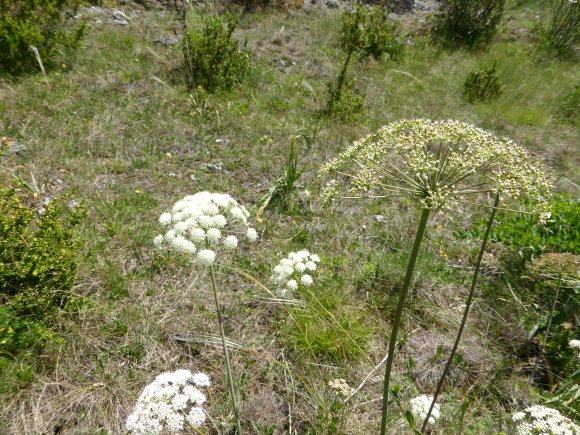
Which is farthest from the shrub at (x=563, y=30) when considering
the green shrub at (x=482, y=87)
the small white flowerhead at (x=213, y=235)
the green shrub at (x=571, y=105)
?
the small white flowerhead at (x=213, y=235)

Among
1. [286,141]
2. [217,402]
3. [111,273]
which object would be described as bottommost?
[217,402]

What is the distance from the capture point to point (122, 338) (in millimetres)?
3066

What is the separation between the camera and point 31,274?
304 centimetres

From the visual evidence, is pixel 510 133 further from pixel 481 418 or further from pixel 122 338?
pixel 122 338

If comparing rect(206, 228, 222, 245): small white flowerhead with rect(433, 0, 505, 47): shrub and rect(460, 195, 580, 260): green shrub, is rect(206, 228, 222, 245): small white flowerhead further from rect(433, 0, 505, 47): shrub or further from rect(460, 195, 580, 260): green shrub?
rect(433, 0, 505, 47): shrub

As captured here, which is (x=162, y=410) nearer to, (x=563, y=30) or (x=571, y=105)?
(x=571, y=105)

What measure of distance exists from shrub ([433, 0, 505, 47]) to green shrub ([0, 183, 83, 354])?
1039cm

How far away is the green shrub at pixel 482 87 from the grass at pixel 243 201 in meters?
0.29

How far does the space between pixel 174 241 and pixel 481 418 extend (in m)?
2.65

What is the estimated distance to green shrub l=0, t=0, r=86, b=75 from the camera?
5.73 metres

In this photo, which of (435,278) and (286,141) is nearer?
(435,278)

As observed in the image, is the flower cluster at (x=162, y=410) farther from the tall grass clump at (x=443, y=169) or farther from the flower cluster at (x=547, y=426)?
the flower cluster at (x=547, y=426)

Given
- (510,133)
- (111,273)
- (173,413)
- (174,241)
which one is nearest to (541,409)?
(173,413)

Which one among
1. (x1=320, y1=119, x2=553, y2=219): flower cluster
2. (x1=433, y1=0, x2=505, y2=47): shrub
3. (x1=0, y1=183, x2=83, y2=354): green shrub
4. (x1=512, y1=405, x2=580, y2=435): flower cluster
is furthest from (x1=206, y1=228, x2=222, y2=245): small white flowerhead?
(x1=433, y1=0, x2=505, y2=47): shrub
